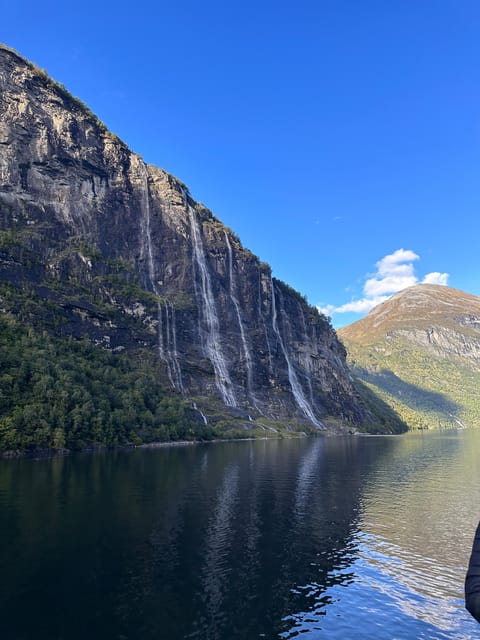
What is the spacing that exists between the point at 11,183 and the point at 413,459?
134m

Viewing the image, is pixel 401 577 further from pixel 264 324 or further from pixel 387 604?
pixel 264 324

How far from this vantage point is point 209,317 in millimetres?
165375

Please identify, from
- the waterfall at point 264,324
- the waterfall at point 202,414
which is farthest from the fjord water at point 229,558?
the waterfall at point 264,324

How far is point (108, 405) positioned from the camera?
94750 mm

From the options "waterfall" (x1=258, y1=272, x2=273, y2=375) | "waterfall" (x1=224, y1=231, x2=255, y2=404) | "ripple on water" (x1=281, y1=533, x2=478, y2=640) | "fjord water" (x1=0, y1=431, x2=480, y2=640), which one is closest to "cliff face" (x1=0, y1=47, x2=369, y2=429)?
"waterfall" (x1=224, y1=231, x2=255, y2=404)

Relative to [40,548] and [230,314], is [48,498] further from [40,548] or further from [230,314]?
[230,314]

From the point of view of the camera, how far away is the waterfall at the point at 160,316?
13850cm

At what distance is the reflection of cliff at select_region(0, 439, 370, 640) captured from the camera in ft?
63.7

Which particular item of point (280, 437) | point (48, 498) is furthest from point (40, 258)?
point (48, 498)

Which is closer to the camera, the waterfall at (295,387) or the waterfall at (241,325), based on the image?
the waterfall at (241,325)

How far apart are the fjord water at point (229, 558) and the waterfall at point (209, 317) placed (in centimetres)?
9525

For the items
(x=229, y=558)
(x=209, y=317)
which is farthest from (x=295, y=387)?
(x=229, y=558)

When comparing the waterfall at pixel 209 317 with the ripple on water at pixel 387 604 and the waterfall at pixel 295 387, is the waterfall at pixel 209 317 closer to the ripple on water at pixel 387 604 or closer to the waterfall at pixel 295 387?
the waterfall at pixel 295 387

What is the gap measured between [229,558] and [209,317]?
5493 inches
